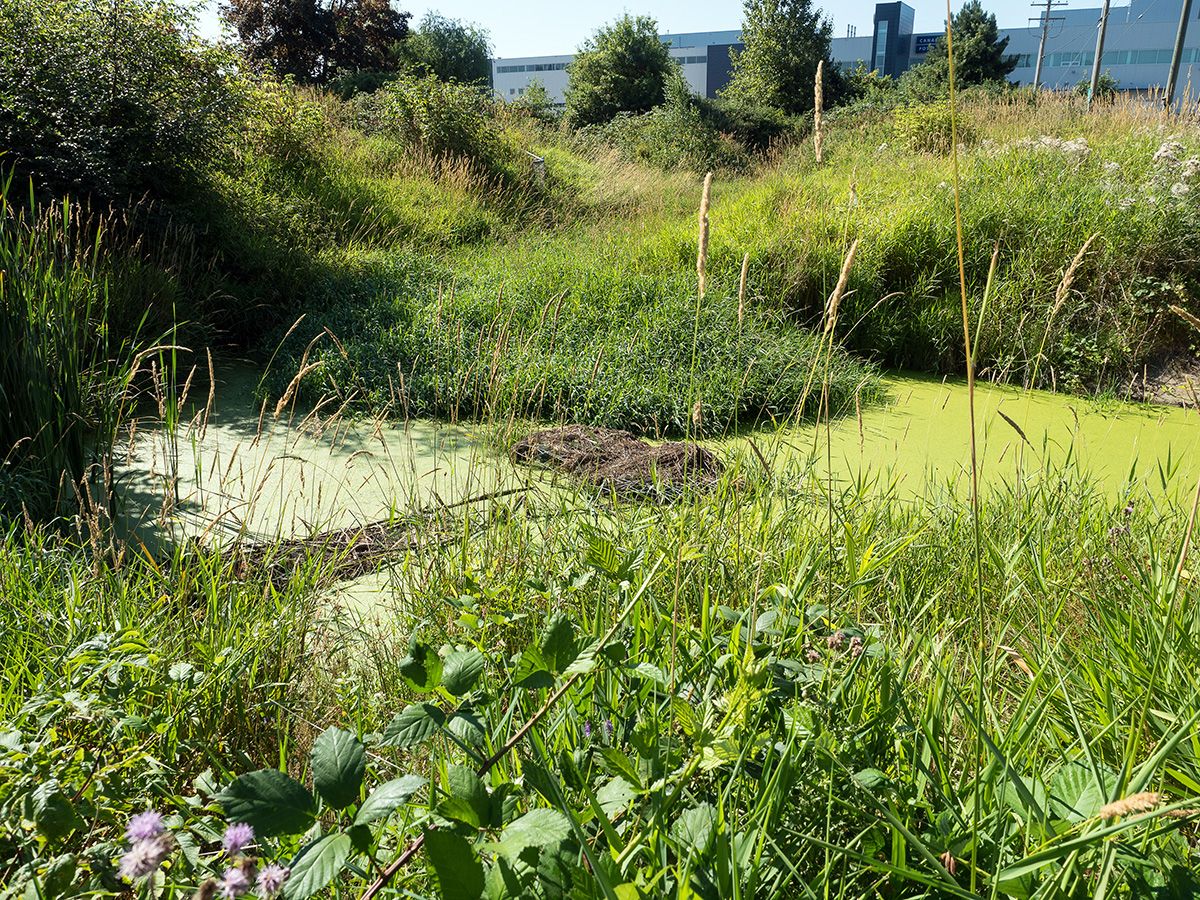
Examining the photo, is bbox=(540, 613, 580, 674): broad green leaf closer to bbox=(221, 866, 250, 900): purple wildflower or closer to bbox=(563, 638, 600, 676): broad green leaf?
bbox=(563, 638, 600, 676): broad green leaf

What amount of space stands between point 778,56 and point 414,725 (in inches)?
852

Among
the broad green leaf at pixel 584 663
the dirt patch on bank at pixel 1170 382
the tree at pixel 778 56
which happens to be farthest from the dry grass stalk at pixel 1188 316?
the tree at pixel 778 56

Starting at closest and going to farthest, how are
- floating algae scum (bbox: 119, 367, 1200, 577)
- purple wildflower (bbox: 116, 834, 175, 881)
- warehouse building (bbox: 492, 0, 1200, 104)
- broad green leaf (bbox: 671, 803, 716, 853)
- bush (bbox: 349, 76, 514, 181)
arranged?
purple wildflower (bbox: 116, 834, 175, 881) < broad green leaf (bbox: 671, 803, 716, 853) < floating algae scum (bbox: 119, 367, 1200, 577) < bush (bbox: 349, 76, 514, 181) < warehouse building (bbox: 492, 0, 1200, 104)

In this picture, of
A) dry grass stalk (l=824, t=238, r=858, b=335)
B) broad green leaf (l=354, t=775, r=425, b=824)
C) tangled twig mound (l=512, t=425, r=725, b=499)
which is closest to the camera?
broad green leaf (l=354, t=775, r=425, b=824)

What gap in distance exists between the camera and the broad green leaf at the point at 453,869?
680mm

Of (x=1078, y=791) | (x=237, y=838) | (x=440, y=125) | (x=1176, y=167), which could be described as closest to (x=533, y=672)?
(x=237, y=838)

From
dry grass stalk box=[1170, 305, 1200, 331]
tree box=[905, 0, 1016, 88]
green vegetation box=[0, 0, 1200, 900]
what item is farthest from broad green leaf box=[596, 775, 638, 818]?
tree box=[905, 0, 1016, 88]

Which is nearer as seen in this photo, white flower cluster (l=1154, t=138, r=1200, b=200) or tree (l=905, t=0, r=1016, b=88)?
Answer: white flower cluster (l=1154, t=138, r=1200, b=200)

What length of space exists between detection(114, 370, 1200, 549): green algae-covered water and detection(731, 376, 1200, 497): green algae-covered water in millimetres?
12

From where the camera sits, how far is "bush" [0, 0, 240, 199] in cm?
512

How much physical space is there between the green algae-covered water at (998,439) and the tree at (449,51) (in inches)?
827

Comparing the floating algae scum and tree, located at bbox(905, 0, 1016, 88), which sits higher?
tree, located at bbox(905, 0, 1016, 88)

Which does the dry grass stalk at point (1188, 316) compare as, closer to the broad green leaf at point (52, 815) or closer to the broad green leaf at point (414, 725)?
the broad green leaf at point (414, 725)

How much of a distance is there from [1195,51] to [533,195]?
5367cm
